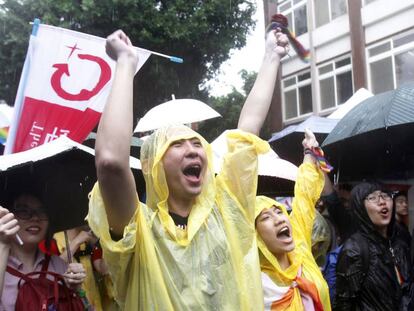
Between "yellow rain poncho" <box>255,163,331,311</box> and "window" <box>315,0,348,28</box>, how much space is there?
39.8 ft

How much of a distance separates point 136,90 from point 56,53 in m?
7.97

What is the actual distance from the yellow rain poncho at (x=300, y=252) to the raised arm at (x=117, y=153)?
1.31m

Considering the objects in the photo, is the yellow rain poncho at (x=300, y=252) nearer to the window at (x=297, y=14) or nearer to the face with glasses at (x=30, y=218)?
the face with glasses at (x=30, y=218)

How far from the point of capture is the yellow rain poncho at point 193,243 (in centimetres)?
187

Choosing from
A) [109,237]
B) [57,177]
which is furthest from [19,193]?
[109,237]

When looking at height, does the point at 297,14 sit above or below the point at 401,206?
above

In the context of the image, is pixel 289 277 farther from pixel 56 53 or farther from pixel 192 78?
pixel 192 78

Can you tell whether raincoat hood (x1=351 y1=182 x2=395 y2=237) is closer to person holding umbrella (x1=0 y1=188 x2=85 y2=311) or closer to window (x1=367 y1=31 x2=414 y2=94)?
person holding umbrella (x1=0 y1=188 x2=85 y2=311)

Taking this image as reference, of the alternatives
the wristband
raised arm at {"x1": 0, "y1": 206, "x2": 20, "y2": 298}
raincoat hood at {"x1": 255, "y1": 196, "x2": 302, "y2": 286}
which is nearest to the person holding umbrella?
raised arm at {"x1": 0, "y1": 206, "x2": 20, "y2": 298}

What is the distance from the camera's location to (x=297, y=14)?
16109mm

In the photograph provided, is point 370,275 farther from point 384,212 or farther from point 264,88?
point 264,88

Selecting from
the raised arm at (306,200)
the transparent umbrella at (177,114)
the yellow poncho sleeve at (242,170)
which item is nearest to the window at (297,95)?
the transparent umbrella at (177,114)

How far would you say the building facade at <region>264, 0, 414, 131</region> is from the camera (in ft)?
40.8

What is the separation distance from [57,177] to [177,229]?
1.08 metres
